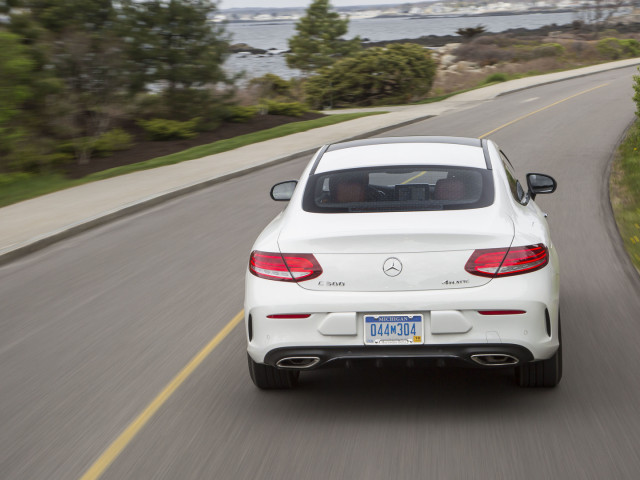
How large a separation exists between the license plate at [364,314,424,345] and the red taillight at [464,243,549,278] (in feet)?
1.42

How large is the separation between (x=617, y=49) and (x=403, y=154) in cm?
6119

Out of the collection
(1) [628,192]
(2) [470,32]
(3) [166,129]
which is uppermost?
(1) [628,192]

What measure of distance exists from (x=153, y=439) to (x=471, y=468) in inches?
72.8

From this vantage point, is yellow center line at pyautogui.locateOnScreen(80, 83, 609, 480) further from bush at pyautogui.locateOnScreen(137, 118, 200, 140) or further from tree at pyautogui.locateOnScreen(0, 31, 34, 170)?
bush at pyautogui.locateOnScreen(137, 118, 200, 140)

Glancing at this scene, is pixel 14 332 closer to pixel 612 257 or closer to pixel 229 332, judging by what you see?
pixel 229 332

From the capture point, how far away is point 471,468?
174 inches

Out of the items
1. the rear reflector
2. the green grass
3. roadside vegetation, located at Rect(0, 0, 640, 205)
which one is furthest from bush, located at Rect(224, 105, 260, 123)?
the rear reflector

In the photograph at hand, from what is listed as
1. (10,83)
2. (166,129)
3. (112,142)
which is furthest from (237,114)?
(10,83)

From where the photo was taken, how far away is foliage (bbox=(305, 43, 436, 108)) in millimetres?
38938

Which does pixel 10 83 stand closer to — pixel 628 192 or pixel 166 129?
pixel 166 129

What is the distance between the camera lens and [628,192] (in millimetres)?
13852

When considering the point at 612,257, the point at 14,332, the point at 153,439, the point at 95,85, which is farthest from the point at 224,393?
the point at 95,85

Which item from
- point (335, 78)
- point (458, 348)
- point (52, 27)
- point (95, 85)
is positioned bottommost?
point (335, 78)

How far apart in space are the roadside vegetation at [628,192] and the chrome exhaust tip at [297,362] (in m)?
5.14
